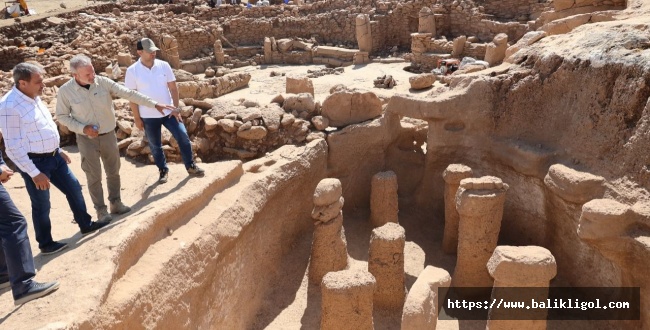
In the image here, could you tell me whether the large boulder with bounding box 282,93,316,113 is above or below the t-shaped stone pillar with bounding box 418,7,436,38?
below

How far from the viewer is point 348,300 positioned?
484 centimetres

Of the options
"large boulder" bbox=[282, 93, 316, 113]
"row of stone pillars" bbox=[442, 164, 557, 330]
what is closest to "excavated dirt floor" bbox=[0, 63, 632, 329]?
"row of stone pillars" bbox=[442, 164, 557, 330]

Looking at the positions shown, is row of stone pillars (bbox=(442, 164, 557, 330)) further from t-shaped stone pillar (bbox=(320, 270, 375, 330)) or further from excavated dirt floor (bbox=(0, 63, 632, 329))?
t-shaped stone pillar (bbox=(320, 270, 375, 330))

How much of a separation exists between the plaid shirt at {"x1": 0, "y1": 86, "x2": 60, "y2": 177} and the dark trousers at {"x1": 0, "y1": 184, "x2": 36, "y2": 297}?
385 millimetres

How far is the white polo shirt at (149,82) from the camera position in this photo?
540 centimetres

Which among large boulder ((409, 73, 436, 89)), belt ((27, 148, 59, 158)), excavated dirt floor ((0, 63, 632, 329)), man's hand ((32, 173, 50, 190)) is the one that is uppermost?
belt ((27, 148, 59, 158))

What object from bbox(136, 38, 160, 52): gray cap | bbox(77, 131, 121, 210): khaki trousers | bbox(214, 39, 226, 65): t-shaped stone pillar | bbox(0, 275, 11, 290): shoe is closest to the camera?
bbox(0, 275, 11, 290): shoe

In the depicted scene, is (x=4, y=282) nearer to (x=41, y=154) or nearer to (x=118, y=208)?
(x=41, y=154)

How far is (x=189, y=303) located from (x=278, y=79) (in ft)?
39.9

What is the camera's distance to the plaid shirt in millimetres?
3834

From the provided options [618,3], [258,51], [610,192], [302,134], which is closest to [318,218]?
[302,134]

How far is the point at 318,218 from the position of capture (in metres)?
5.98

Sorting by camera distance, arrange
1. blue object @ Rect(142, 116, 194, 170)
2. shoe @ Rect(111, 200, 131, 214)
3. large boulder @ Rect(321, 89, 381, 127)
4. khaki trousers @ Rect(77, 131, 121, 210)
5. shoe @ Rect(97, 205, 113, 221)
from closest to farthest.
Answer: khaki trousers @ Rect(77, 131, 121, 210), shoe @ Rect(97, 205, 113, 221), shoe @ Rect(111, 200, 131, 214), blue object @ Rect(142, 116, 194, 170), large boulder @ Rect(321, 89, 381, 127)

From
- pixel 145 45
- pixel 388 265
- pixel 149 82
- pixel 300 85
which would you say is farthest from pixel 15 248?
pixel 300 85
